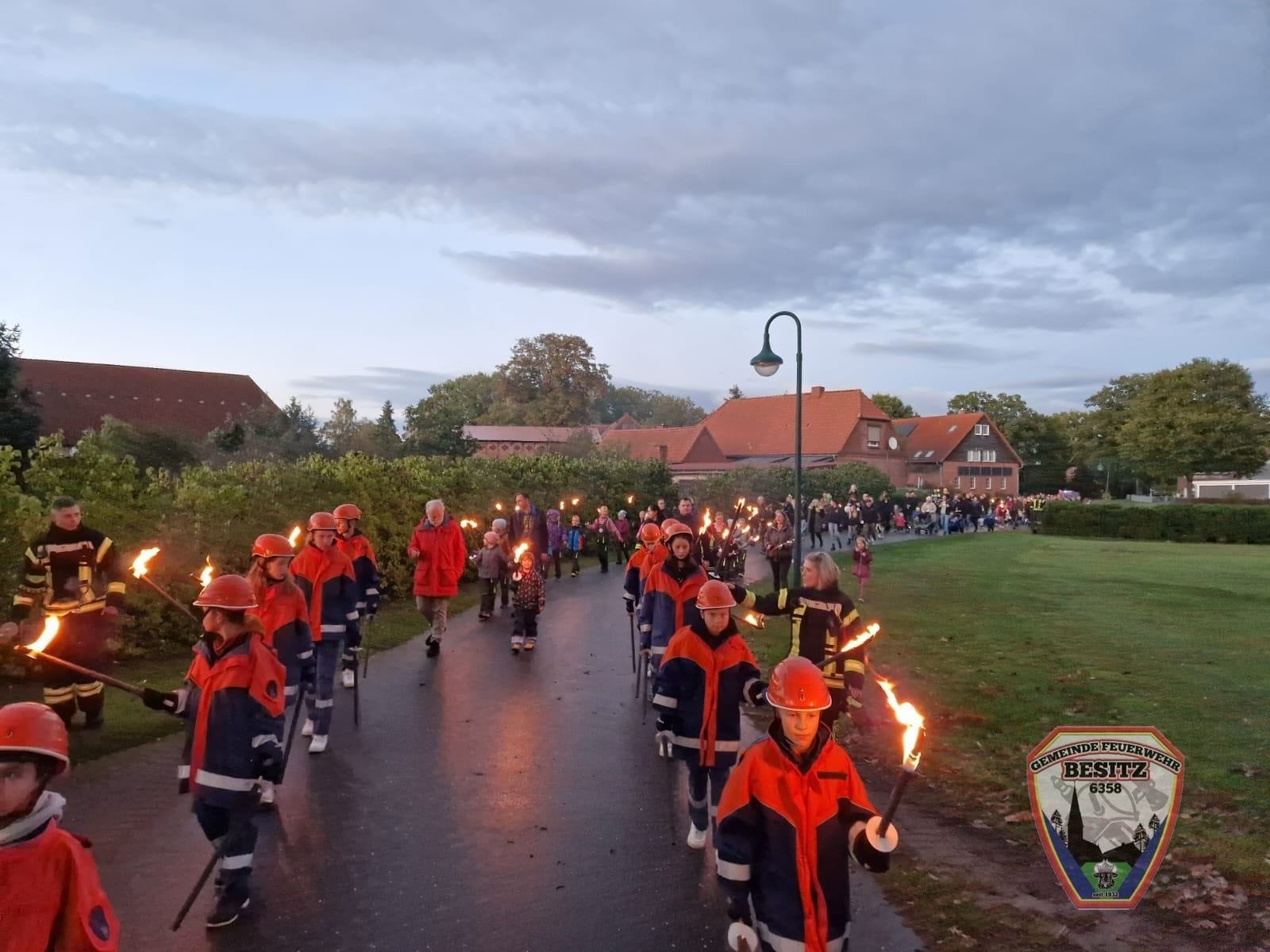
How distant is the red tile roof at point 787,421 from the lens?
6850 centimetres

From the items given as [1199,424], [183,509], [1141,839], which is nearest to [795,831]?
[1141,839]

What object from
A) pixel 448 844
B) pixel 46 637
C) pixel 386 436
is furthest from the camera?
pixel 386 436

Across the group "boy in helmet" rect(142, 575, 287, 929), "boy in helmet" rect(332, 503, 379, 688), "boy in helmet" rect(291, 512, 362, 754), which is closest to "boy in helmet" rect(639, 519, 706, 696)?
"boy in helmet" rect(291, 512, 362, 754)

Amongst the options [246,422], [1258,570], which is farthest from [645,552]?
[246,422]

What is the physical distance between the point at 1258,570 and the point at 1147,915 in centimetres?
2860

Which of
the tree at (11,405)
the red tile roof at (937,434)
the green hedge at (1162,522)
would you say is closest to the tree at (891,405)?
the red tile roof at (937,434)

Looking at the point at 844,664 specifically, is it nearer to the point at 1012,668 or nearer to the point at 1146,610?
the point at 1012,668

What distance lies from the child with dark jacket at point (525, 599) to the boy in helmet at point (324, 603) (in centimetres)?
433

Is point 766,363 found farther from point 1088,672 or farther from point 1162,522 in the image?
point 1162,522

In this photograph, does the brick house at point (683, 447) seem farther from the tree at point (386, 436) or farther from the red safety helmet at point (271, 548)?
the red safety helmet at point (271, 548)

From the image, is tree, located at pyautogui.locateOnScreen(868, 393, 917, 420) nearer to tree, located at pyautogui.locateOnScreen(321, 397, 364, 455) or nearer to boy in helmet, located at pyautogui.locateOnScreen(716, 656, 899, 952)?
tree, located at pyautogui.locateOnScreen(321, 397, 364, 455)

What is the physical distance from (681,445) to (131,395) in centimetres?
3950

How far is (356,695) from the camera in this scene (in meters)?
8.66

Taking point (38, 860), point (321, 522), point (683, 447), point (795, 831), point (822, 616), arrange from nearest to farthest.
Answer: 1. point (38, 860)
2. point (795, 831)
3. point (822, 616)
4. point (321, 522)
5. point (683, 447)
